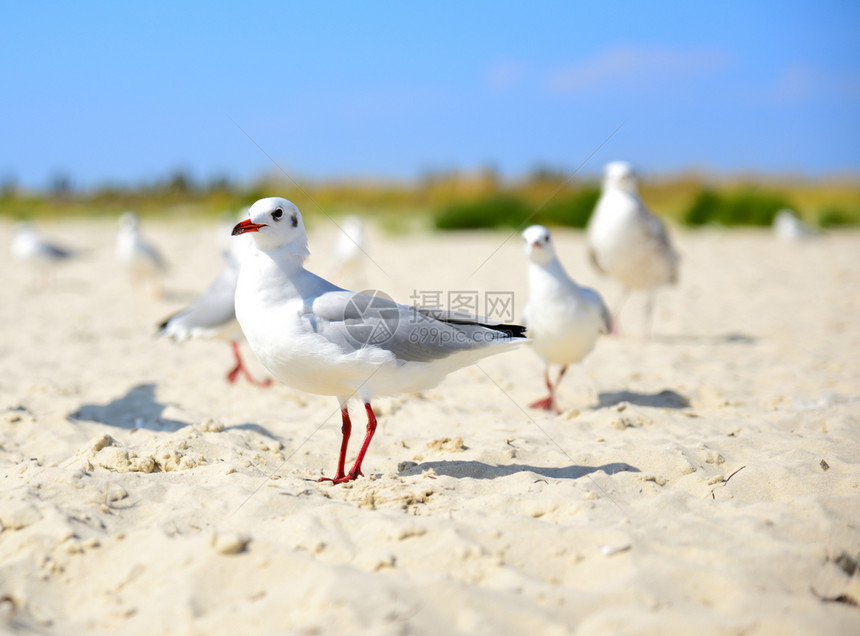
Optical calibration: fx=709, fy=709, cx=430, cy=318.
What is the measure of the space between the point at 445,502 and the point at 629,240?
5906mm

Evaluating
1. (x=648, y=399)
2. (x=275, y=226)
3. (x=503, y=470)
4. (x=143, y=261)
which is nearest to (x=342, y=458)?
(x=503, y=470)

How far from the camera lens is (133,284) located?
41.3 feet

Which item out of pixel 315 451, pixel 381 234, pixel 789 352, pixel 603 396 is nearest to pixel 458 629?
pixel 315 451

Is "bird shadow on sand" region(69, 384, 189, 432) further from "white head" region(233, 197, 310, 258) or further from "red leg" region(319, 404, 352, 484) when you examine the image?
"white head" region(233, 197, 310, 258)

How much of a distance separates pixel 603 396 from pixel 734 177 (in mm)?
31049

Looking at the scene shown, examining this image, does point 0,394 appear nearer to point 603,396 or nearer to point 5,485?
point 5,485

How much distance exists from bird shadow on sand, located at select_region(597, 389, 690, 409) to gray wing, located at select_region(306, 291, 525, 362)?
1.79 metres

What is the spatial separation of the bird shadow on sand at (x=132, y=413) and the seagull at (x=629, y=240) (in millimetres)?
5451

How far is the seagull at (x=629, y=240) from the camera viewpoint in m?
8.38

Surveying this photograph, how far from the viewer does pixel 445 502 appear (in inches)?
126

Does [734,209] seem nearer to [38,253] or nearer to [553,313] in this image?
[38,253]

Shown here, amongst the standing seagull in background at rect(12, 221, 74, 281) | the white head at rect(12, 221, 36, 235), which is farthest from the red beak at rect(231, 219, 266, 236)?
the white head at rect(12, 221, 36, 235)

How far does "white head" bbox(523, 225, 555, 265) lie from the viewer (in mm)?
5125

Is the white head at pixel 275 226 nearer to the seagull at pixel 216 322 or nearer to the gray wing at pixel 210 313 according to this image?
the seagull at pixel 216 322
